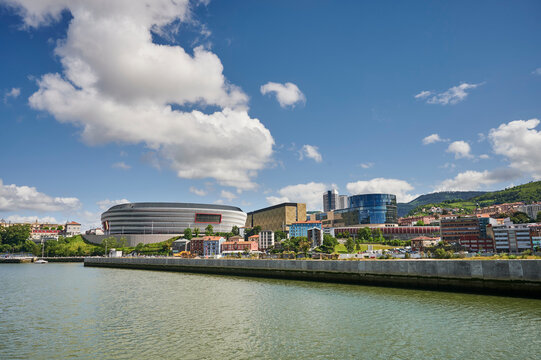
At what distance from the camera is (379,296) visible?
32844 millimetres

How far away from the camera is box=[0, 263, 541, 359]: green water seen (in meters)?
16.0

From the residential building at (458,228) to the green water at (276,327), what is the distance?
128 metres

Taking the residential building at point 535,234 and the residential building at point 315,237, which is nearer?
the residential building at point 535,234

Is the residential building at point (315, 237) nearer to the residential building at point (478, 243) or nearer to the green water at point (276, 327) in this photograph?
the residential building at point (478, 243)

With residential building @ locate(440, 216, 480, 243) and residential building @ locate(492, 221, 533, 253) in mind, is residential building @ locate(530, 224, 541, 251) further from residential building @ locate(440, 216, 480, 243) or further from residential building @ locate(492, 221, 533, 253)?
residential building @ locate(440, 216, 480, 243)

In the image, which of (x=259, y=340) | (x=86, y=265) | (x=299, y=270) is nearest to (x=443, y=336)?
(x=259, y=340)

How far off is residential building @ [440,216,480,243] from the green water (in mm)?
127680

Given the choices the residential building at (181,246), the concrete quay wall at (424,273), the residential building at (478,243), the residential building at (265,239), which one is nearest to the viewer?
the concrete quay wall at (424,273)

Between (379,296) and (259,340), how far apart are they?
61.8 feet

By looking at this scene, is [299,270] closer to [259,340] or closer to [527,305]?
[527,305]

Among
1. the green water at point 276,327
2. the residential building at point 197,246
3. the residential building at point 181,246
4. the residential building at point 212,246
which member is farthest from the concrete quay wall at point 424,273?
the residential building at point 181,246

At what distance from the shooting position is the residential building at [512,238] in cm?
11469

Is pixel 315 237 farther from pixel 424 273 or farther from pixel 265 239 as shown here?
pixel 424 273

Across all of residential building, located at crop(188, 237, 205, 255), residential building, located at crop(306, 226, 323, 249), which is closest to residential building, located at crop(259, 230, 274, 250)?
residential building, located at crop(188, 237, 205, 255)
